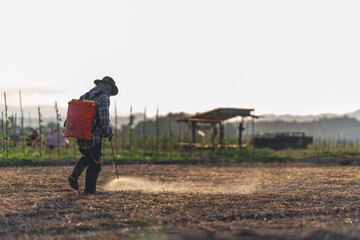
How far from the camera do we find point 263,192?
671cm

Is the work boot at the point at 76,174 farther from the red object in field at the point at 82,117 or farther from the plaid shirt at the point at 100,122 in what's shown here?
the red object in field at the point at 82,117

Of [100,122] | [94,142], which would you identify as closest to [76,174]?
[94,142]

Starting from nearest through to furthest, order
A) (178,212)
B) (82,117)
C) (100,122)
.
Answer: (178,212) < (82,117) < (100,122)

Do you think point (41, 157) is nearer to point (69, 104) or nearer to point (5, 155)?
point (5, 155)

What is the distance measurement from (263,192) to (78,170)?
11.2ft

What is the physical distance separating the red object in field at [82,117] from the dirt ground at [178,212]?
1056 mm

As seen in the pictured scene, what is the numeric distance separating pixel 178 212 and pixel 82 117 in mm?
2369

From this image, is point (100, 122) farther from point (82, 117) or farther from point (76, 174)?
point (76, 174)

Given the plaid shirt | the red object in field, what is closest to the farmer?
the plaid shirt

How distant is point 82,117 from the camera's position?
592 centimetres

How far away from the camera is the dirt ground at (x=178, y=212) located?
141 inches

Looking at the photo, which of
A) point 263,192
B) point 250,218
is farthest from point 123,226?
point 263,192

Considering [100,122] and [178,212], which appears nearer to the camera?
[178,212]

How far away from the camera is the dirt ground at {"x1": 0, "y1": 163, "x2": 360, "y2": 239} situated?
3582mm
